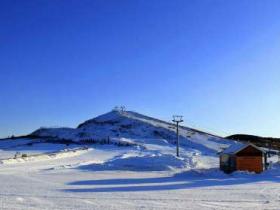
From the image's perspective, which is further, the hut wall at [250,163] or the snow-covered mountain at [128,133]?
the snow-covered mountain at [128,133]

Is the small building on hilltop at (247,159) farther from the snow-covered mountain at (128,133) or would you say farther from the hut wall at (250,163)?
the snow-covered mountain at (128,133)

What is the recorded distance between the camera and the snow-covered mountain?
105 m

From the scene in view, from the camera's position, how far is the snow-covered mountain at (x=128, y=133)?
10511cm

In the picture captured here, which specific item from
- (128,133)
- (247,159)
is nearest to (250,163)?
(247,159)

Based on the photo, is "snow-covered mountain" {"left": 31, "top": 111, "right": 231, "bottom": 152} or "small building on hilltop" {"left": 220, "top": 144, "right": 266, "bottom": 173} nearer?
"small building on hilltop" {"left": 220, "top": 144, "right": 266, "bottom": 173}

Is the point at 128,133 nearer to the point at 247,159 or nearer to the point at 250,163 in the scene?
the point at 247,159

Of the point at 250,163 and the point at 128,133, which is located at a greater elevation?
the point at 128,133

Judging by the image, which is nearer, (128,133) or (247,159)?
(247,159)

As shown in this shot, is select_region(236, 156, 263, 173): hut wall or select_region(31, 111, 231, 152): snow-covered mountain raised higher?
select_region(31, 111, 231, 152): snow-covered mountain

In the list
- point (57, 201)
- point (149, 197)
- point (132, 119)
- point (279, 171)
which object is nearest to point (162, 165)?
point (279, 171)

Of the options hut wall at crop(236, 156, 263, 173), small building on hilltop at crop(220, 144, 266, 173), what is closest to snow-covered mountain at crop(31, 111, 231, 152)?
small building on hilltop at crop(220, 144, 266, 173)

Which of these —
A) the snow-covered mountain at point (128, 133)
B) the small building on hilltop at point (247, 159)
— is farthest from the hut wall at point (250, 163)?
the snow-covered mountain at point (128, 133)

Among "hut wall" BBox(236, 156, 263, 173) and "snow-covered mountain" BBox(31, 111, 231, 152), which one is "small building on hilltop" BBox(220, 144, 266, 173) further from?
"snow-covered mountain" BBox(31, 111, 231, 152)

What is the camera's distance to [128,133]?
4540 inches
